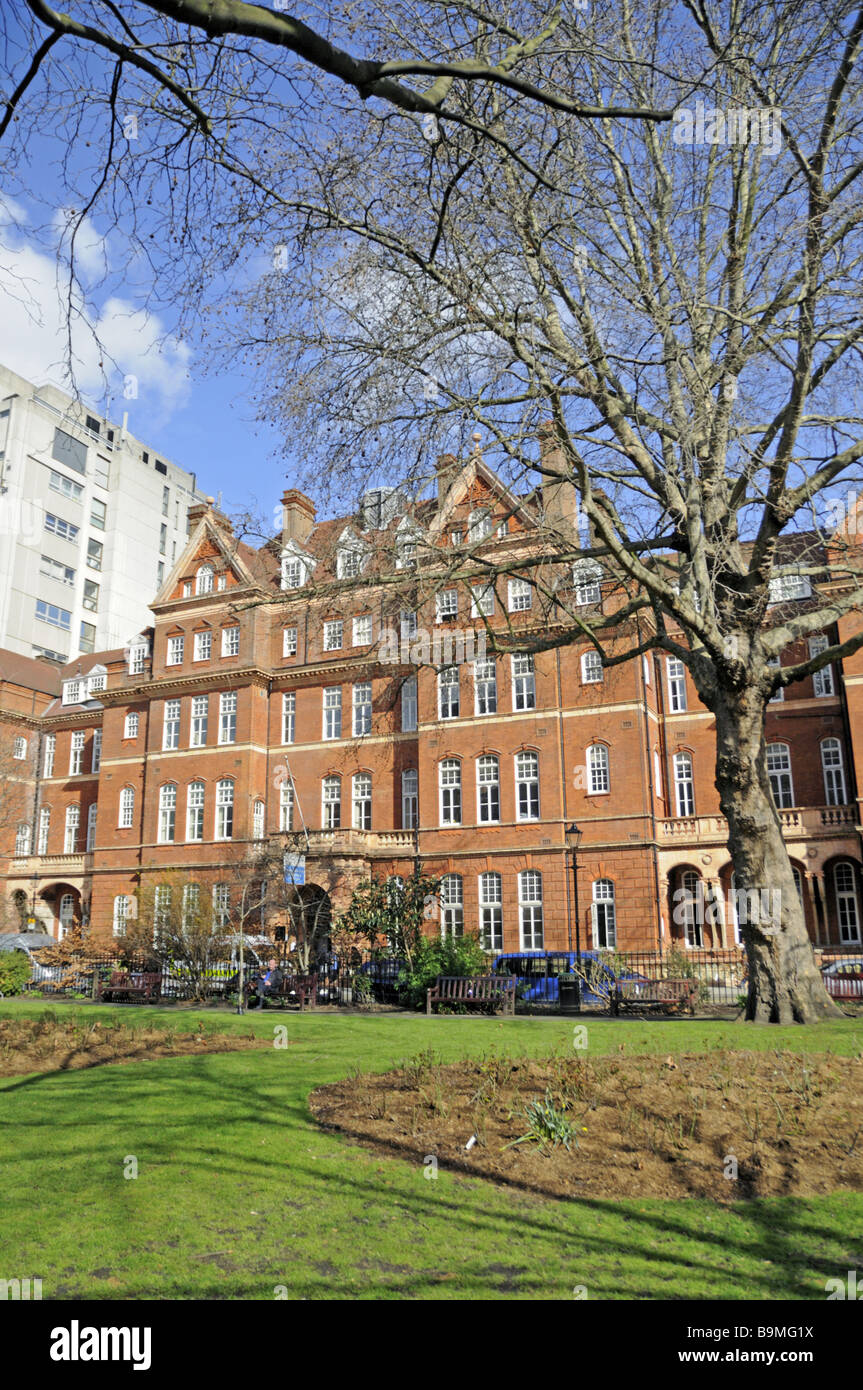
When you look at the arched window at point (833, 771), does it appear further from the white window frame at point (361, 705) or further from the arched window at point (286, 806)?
the arched window at point (286, 806)

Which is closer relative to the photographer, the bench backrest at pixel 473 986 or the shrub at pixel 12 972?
the bench backrest at pixel 473 986

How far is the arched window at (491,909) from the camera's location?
36.1 m

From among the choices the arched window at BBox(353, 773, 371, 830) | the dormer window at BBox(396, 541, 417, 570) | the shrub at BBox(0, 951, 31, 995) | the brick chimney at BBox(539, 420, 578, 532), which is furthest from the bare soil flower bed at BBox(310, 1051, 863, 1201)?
the arched window at BBox(353, 773, 371, 830)

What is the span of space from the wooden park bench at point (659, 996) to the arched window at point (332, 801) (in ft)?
67.2

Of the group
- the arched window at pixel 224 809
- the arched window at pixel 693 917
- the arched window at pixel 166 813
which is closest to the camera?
the arched window at pixel 693 917

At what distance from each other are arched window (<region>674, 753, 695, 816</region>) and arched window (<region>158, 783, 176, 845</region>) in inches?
898

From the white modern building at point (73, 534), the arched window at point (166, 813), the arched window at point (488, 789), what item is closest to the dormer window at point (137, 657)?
the arched window at point (166, 813)

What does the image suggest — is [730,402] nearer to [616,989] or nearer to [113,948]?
[616,989]

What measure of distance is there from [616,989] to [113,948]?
883 inches

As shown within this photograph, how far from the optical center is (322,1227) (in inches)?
217

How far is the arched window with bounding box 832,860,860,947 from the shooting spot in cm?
3550

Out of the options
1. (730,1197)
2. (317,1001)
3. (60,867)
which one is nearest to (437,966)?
(317,1001)

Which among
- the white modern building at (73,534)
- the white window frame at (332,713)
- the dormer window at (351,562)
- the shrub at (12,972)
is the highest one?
the white modern building at (73,534)

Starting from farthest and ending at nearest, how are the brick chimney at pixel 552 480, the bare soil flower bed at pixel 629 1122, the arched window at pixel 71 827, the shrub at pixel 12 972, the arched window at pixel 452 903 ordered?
the arched window at pixel 71 827, the arched window at pixel 452 903, the shrub at pixel 12 972, the brick chimney at pixel 552 480, the bare soil flower bed at pixel 629 1122
